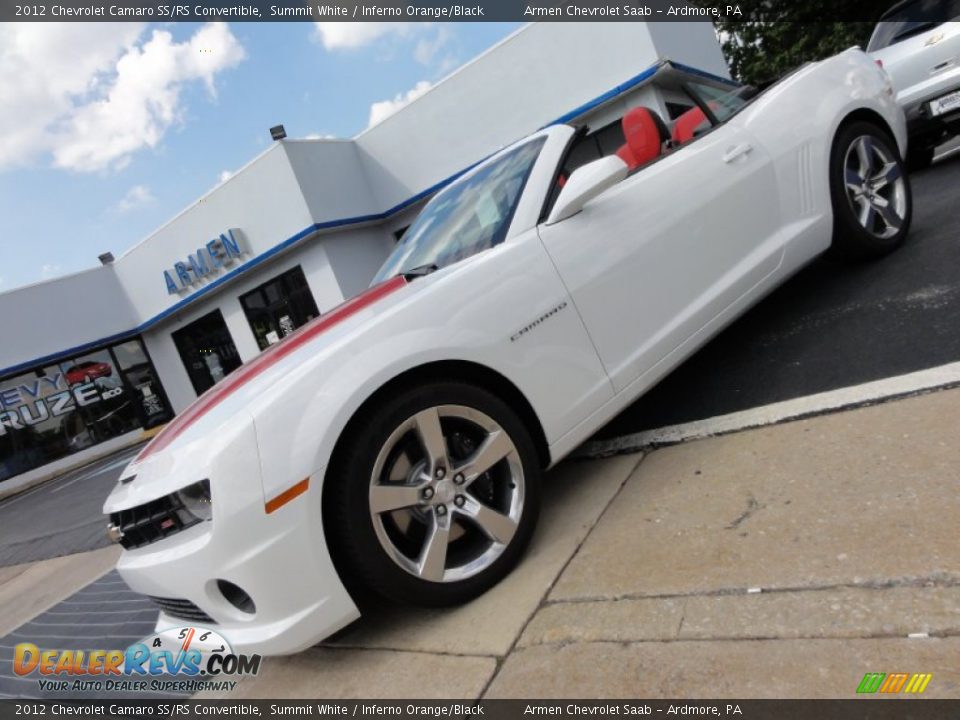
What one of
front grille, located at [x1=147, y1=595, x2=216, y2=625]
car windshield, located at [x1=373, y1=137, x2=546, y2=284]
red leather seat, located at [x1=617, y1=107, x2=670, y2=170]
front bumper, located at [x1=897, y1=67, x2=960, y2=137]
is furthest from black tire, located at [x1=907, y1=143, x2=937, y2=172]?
front grille, located at [x1=147, y1=595, x2=216, y2=625]

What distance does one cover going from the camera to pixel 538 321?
2.41 meters

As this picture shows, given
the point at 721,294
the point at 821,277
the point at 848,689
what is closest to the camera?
the point at 848,689

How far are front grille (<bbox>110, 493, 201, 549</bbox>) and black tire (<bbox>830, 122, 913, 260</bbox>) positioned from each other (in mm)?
3524

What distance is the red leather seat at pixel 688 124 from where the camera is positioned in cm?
342

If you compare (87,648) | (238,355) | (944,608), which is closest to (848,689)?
(944,608)

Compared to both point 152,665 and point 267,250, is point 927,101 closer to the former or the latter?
point 152,665

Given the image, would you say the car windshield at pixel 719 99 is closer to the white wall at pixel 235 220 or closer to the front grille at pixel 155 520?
the front grille at pixel 155 520

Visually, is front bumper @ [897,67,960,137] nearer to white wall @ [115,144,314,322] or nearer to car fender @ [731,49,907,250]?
car fender @ [731,49,907,250]

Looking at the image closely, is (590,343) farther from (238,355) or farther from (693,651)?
(238,355)

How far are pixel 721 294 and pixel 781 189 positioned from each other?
79 centimetres

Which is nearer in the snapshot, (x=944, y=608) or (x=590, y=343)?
(x=944, y=608)

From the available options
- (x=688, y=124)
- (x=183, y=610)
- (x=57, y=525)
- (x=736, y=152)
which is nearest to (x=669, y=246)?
(x=736, y=152)

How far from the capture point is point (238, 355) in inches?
639

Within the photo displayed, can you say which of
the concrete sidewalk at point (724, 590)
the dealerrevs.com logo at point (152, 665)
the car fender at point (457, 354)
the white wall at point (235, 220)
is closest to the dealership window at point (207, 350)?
the white wall at point (235, 220)
